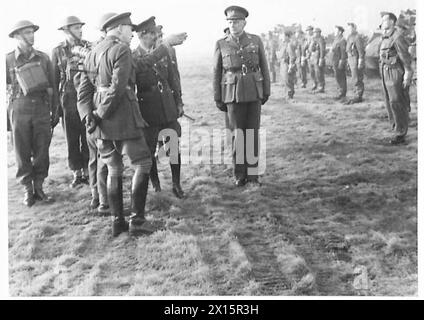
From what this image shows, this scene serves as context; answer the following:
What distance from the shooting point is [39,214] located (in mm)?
6070

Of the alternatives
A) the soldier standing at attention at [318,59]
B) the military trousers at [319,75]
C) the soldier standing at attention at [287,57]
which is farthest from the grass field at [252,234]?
the soldier standing at attention at [287,57]

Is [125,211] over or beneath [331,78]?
beneath

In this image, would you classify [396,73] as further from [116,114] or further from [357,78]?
[116,114]

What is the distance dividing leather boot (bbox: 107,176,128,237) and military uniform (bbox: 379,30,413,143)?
412 cm

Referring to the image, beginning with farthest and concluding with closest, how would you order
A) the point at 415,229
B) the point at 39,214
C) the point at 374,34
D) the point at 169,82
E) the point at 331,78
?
1. the point at 331,78
2. the point at 374,34
3. the point at 169,82
4. the point at 39,214
5. the point at 415,229

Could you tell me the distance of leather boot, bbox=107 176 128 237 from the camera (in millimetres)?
Result: 5523

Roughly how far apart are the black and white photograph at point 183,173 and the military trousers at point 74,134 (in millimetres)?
16

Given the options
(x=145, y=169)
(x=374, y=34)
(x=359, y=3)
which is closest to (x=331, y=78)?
(x=374, y=34)

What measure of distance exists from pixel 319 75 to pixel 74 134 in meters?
9.10

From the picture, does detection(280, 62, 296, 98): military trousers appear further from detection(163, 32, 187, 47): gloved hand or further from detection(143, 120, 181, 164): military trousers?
detection(163, 32, 187, 47): gloved hand

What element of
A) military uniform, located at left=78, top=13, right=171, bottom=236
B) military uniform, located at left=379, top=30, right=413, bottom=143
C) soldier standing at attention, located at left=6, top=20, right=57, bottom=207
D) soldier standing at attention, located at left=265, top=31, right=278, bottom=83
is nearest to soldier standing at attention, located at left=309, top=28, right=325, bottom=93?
soldier standing at attention, located at left=265, top=31, right=278, bottom=83

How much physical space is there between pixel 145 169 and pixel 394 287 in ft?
8.46

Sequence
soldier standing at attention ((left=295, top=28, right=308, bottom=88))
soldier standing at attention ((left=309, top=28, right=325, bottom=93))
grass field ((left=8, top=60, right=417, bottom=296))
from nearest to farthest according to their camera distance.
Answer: grass field ((left=8, top=60, right=417, bottom=296)), soldier standing at attention ((left=309, top=28, right=325, bottom=93)), soldier standing at attention ((left=295, top=28, right=308, bottom=88))
